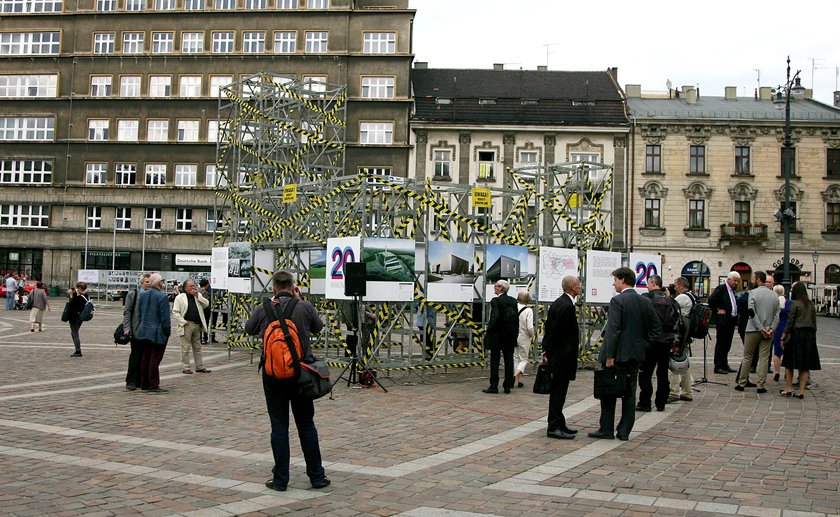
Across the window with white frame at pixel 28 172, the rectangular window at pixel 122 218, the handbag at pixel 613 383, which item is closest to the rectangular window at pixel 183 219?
the rectangular window at pixel 122 218

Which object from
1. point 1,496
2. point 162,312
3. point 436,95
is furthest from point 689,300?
point 436,95

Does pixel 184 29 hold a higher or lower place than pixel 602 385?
higher

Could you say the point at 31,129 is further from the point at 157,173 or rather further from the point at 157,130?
the point at 157,173

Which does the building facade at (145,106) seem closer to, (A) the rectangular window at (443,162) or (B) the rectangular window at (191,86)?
(B) the rectangular window at (191,86)

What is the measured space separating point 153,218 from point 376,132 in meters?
15.0

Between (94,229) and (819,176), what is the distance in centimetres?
4611

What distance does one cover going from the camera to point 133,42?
51.8 metres

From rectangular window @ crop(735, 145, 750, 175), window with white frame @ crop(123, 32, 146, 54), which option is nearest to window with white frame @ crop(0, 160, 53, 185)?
window with white frame @ crop(123, 32, 146, 54)

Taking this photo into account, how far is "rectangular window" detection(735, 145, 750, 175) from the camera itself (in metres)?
52.8

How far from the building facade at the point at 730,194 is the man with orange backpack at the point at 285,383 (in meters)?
47.1

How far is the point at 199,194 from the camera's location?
50.9 meters

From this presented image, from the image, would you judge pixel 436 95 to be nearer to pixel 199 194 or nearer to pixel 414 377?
pixel 199 194

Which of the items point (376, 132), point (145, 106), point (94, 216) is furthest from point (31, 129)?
point (376, 132)

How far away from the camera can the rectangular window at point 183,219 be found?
5162cm
